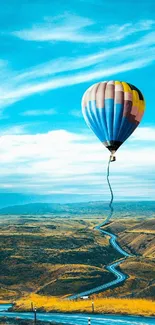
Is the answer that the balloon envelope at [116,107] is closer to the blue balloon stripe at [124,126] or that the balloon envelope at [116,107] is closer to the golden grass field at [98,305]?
the blue balloon stripe at [124,126]

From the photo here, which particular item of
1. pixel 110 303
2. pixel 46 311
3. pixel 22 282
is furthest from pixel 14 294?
pixel 110 303

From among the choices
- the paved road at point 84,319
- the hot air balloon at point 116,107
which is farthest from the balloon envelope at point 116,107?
the paved road at point 84,319

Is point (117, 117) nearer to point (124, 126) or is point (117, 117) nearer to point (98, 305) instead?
point (124, 126)

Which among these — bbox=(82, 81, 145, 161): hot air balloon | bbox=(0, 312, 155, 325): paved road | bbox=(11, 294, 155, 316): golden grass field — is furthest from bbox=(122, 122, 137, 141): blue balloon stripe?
bbox=(11, 294, 155, 316): golden grass field

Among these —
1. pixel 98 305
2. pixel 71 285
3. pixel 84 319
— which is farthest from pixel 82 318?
pixel 71 285

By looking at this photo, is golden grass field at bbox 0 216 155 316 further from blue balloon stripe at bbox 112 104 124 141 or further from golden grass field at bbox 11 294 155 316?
blue balloon stripe at bbox 112 104 124 141
